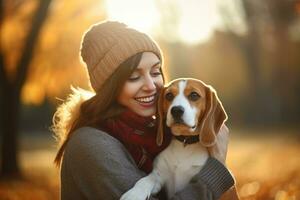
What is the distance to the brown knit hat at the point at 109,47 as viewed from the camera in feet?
13.5

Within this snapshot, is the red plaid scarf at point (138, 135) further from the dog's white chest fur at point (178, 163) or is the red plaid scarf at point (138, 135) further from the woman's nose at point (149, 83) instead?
the woman's nose at point (149, 83)

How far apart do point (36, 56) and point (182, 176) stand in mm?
11380

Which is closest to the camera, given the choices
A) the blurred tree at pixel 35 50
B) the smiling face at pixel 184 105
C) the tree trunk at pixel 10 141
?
the smiling face at pixel 184 105

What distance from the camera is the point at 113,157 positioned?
146 inches

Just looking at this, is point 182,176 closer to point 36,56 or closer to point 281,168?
point 281,168

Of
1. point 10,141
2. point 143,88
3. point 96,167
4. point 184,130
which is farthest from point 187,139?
point 10,141

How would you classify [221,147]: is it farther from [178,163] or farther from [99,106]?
[99,106]

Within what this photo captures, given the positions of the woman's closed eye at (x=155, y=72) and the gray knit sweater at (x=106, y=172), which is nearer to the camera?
the gray knit sweater at (x=106, y=172)

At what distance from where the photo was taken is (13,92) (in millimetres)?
12484

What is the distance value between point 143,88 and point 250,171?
9115 mm

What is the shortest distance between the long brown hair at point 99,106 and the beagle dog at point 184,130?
11.7 inches

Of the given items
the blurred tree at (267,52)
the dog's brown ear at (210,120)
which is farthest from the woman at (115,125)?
the blurred tree at (267,52)

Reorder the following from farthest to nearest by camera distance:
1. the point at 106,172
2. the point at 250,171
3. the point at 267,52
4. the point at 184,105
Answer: the point at 267,52
the point at 250,171
the point at 184,105
the point at 106,172

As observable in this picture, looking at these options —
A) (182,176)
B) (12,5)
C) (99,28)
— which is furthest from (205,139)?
(12,5)
